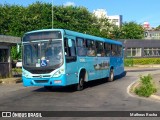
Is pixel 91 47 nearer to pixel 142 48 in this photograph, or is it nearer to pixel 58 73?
pixel 58 73

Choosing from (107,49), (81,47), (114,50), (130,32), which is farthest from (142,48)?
(81,47)

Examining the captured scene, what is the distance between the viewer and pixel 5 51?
28.1 meters

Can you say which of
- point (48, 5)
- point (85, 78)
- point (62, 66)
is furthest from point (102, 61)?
point (48, 5)

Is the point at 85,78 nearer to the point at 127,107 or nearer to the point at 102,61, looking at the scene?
the point at 102,61

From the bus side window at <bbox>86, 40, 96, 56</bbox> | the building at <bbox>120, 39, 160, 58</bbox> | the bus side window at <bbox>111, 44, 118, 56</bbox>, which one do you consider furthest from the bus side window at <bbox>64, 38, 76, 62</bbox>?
the building at <bbox>120, 39, 160, 58</bbox>

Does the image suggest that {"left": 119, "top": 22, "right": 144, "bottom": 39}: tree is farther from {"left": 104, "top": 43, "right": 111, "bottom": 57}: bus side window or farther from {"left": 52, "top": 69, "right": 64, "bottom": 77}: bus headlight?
{"left": 52, "top": 69, "right": 64, "bottom": 77}: bus headlight

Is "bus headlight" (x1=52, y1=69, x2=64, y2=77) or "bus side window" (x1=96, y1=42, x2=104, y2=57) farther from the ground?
"bus side window" (x1=96, y1=42, x2=104, y2=57)

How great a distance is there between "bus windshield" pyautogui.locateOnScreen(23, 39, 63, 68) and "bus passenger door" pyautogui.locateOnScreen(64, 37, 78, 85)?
1.47ft

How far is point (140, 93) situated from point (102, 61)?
6.90m

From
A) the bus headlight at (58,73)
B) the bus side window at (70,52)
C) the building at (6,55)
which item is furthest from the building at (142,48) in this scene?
the bus headlight at (58,73)

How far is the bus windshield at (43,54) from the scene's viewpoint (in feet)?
58.1

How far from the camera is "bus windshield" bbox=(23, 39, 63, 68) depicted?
17719 millimetres

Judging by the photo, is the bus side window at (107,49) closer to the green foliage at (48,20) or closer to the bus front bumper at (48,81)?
the bus front bumper at (48,81)

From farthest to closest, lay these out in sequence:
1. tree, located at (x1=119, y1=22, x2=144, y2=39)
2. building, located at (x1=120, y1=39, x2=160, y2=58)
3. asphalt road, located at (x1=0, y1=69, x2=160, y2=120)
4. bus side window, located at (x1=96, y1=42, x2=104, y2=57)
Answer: tree, located at (x1=119, y1=22, x2=144, y2=39)
building, located at (x1=120, y1=39, x2=160, y2=58)
bus side window, located at (x1=96, y1=42, x2=104, y2=57)
asphalt road, located at (x1=0, y1=69, x2=160, y2=120)
